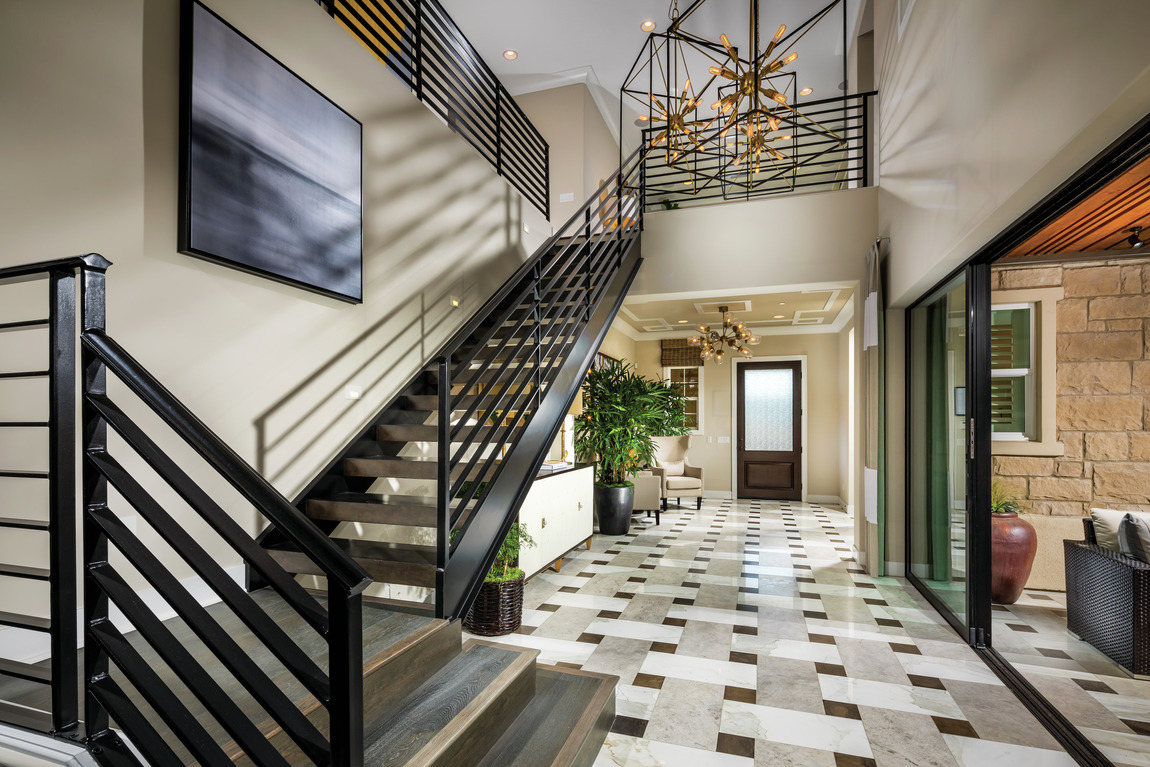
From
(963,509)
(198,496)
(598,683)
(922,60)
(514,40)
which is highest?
(514,40)

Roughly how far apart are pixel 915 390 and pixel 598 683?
3548 mm

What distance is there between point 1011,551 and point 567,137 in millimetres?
6133

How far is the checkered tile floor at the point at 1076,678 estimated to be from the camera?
2.31m

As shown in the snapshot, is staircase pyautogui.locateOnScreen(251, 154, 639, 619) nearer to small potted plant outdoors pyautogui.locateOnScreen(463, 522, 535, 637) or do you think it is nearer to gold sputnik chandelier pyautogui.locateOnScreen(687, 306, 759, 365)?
small potted plant outdoors pyautogui.locateOnScreen(463, 522, 535, 637)

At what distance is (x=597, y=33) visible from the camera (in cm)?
634

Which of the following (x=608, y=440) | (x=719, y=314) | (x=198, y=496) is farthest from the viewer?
(x=719, y=314)

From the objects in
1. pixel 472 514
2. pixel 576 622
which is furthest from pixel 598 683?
pixel 576 622

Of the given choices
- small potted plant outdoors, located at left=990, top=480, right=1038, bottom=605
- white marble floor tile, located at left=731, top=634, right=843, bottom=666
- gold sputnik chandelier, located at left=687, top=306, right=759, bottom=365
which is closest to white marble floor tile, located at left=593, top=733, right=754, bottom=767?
white marble floor tile, located at left=731, top=634, right=843, bottom=666

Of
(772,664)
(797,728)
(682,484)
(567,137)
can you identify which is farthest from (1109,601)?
(567,137)

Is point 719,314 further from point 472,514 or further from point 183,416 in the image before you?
point 183,416

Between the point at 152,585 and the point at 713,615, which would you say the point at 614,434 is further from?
the point at 152,585

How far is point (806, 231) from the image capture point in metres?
5.30

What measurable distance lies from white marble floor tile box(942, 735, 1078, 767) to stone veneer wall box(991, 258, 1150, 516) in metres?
2.14

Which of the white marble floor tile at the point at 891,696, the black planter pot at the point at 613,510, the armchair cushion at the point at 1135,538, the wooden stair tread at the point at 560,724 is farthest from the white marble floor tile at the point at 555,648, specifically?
the black planter pot at the point at 613,510
